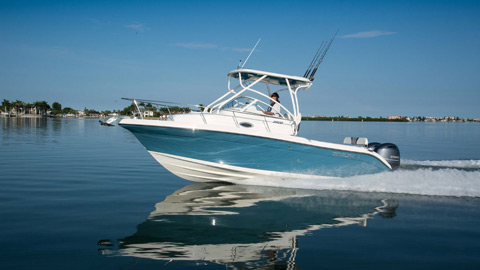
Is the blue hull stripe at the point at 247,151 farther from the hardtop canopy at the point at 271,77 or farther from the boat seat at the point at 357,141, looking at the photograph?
the hardtop canopy at the point at 271,77

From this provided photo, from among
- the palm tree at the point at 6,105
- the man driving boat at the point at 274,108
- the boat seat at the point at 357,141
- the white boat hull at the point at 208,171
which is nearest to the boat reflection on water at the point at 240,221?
the white boat hull at the point at 208,171

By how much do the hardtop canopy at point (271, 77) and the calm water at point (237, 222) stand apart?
2.81m

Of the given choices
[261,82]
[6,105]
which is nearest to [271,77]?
[261,82]

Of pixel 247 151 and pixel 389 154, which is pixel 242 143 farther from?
pixel 389 154

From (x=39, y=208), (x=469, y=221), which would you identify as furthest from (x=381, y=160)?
(x=39, y=208)

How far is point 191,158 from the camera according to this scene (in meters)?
8.98

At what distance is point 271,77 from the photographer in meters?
10.1

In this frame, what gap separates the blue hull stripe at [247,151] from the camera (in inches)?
340

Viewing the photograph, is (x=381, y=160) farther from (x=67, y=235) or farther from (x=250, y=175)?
(x=67, y=235)

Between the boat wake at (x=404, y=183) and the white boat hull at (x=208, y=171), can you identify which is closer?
the boat wake at (x=404, y=183)

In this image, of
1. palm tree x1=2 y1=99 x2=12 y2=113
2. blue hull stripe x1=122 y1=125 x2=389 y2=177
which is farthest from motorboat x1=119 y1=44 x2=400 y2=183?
Answer: palm tree x1=2 y1=99 x2=12 y2=113

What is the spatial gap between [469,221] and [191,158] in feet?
19.3

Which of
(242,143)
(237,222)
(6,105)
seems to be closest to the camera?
(237,222)

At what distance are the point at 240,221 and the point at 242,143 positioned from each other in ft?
9.70
